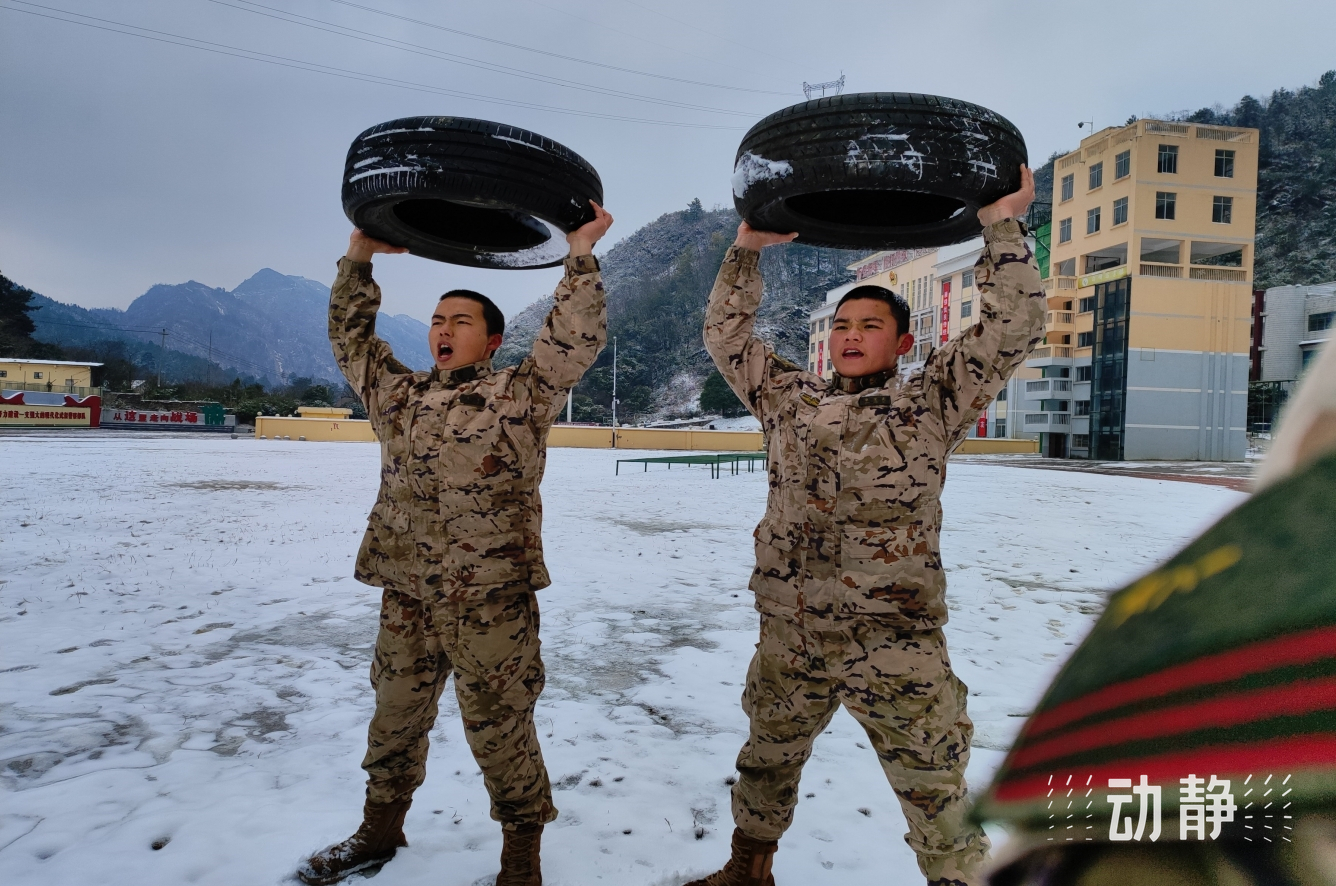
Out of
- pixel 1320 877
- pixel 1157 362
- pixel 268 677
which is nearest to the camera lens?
pixel 1320 877

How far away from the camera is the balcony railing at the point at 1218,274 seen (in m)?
32.0

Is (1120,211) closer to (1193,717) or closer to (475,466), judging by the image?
(475,466)

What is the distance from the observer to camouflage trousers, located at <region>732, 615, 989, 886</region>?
1925 mm

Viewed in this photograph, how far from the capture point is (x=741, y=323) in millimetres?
2529

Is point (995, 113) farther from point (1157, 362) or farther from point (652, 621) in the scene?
point (1157, 362)

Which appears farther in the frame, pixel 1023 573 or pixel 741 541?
pixel 741 541

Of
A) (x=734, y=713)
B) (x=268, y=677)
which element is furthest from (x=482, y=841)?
(x=268, y=677)

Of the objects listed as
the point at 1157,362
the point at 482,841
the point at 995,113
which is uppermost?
the point at 1157,362

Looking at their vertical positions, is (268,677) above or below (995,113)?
below

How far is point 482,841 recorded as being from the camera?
2514 millimetres

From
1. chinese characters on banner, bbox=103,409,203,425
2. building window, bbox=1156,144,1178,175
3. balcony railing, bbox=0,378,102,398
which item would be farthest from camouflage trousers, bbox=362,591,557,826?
balcony railing, bbox=0,378,102,398

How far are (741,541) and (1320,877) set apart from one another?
8252 mm

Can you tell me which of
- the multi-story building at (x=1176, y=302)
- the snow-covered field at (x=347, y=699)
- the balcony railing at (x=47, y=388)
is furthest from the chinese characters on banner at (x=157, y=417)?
the multi-story building at (x=1176, y=302)

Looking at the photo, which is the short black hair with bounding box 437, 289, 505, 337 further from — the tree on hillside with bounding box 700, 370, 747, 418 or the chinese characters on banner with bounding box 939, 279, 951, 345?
the tree on hillside with bounding box 700, 370, 747, 418
